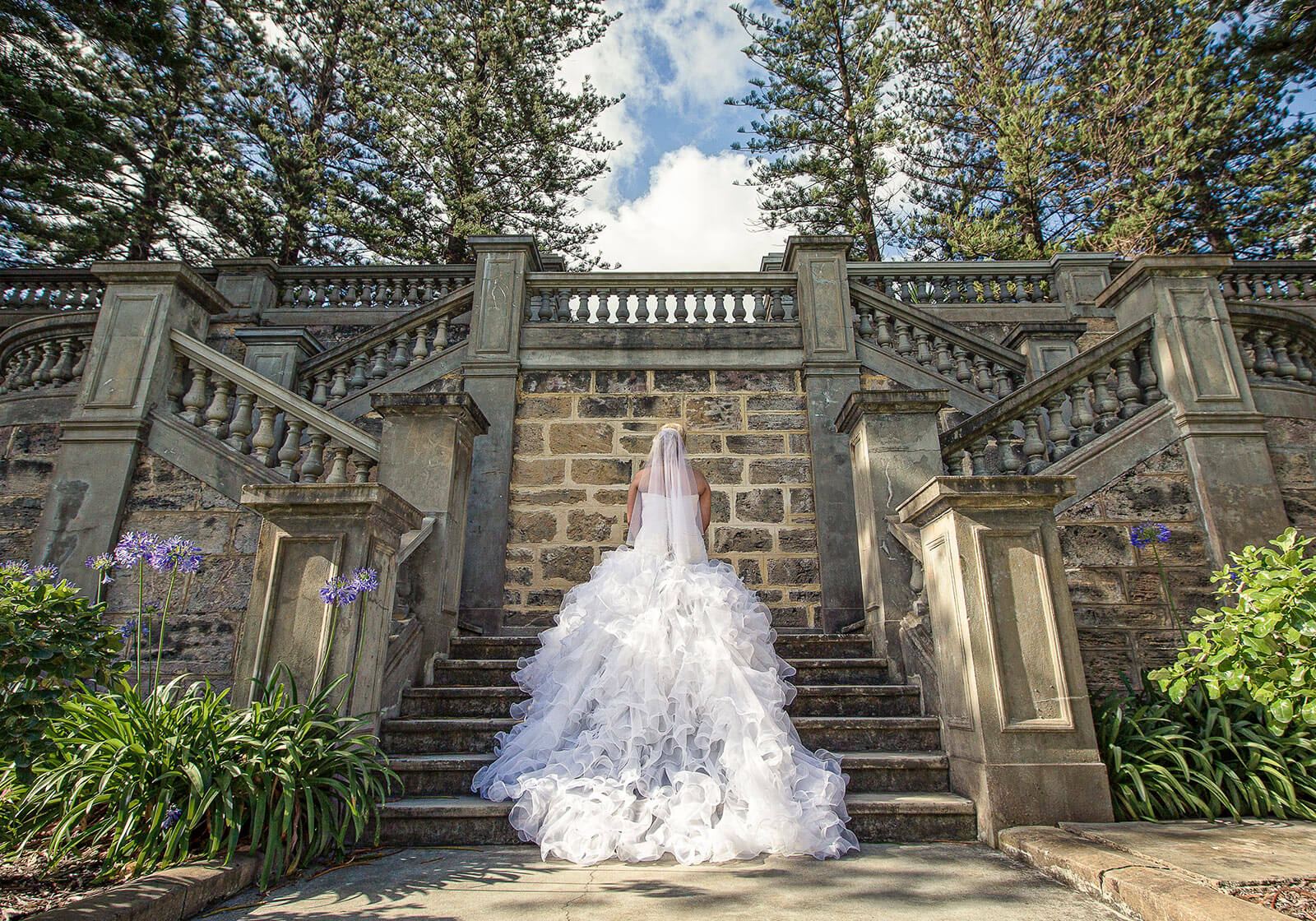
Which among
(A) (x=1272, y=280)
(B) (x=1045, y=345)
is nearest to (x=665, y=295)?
(B) (x=1045, y=345)

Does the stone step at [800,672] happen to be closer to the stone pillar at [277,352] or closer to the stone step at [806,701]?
the stone step at [806,701]

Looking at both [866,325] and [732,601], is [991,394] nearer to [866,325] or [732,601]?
[866,325]

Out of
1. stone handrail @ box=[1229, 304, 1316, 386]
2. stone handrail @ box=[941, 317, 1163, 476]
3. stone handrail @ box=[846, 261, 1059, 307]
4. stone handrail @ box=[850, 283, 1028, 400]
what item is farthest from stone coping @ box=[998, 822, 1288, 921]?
stone handrail @ box=[846, 261, 1059, 307]

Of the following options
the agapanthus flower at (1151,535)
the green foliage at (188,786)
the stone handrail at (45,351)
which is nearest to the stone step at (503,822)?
the green foliage at (188,786)

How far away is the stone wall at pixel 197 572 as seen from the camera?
5.71 metres

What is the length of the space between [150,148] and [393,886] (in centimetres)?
1593

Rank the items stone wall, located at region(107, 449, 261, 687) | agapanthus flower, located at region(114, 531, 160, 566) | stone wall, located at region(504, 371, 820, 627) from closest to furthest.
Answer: agapanthus flower, located at region(114, 531, 160, 566) < stone wall, located at region(107, 449, 261, 687) < stone wall, located at region(504, 371, 820, 627)

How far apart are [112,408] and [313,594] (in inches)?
145

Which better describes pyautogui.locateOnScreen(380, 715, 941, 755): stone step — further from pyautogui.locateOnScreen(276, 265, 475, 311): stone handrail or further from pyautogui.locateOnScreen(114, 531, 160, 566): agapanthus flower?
pyautogui.locateOnScreen(276, 265, 475, 311): stone handrail

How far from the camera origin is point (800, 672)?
504cm

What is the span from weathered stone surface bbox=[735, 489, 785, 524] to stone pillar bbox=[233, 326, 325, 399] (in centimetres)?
496

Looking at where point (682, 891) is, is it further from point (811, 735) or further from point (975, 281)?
point (975, 281)

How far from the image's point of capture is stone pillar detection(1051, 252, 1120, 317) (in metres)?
10.5

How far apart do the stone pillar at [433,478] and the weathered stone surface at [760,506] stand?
109 inches
